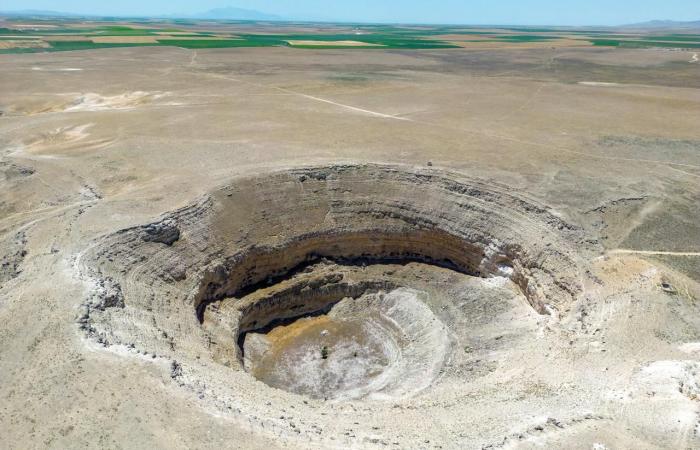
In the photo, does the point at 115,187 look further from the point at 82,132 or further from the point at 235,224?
the point at 82,132

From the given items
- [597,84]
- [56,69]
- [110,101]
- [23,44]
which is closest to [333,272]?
[110,101]

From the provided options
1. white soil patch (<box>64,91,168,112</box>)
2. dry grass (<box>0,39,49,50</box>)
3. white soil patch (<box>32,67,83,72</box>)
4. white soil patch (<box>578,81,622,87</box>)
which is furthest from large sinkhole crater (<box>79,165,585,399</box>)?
dry grass (<box>0,39,49,50</box>)

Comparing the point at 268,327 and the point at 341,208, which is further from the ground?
the point at 341,208

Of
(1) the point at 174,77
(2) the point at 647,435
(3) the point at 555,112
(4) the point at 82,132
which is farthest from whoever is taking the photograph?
(1) the point at 174,77

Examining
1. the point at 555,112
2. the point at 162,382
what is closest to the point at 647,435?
the point at 162,382

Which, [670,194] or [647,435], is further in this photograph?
[670,194]
